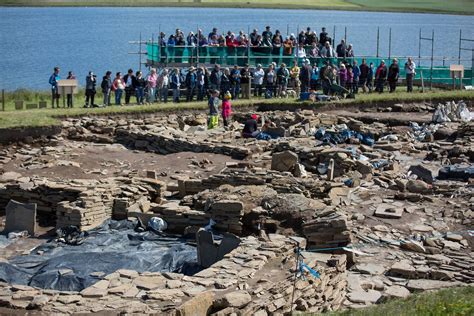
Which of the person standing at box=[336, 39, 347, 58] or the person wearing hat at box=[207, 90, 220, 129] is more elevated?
the person standing at box=[336, 39, 347, 58]

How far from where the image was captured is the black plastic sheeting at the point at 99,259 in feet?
57.4

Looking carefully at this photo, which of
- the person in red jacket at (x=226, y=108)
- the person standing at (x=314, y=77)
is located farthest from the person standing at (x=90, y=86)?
the person standing at (x=314, y=77)

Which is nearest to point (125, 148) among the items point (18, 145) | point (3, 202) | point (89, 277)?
point (18, 145)

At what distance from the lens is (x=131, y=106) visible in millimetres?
34312

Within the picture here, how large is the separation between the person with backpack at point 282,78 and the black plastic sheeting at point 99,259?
57.4 ft

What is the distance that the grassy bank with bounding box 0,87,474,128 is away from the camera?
30453mm

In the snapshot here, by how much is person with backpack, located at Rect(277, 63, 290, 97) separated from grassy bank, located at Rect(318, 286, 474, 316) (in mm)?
22421

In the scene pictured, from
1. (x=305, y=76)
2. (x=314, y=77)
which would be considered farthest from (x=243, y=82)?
(x=314, y=77)

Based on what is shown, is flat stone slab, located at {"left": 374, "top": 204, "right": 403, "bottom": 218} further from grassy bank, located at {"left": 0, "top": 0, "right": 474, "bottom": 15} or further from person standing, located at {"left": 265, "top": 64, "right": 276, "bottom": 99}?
grassy bank, located at {"left": 0, "top": 0, "right": 474, "bottom": 15}

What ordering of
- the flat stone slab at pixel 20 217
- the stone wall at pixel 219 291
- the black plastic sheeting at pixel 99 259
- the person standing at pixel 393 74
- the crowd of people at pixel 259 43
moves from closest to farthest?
the stone wall at pixel 219 291
the black plastic sheeting at pixel 99 259
the flat stone slab at pixel 20 217
the person standing at pixel 393 74
the crowd of people at pixel 259 43

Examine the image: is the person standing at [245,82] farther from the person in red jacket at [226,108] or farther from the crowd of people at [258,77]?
the person in red jacket at [226,108]

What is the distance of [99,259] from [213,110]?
1530 cm

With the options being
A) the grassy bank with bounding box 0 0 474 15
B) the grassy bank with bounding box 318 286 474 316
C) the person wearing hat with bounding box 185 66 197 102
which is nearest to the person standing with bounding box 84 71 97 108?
the person wearing hat with bounding box 185 66 197 102

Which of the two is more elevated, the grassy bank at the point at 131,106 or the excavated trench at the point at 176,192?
the grassy bank at the point at 131,106
